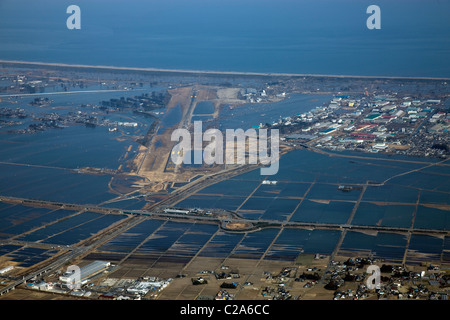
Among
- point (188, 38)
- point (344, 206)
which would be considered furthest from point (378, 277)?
point (188, 38)

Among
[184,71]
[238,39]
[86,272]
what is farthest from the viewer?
[238,39]

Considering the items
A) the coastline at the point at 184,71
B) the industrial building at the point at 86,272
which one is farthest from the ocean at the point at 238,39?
the industrial building at the point at 86,272

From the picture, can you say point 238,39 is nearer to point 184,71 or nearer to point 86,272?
point 184,71

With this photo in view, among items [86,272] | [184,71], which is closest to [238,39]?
[184,71]

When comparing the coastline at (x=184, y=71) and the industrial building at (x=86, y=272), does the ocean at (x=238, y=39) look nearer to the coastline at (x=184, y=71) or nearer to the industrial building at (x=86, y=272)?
the coastline at (x=184, y=71)

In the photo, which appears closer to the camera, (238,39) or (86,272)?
(86,272)

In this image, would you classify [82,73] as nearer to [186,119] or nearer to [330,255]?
[186,119]
